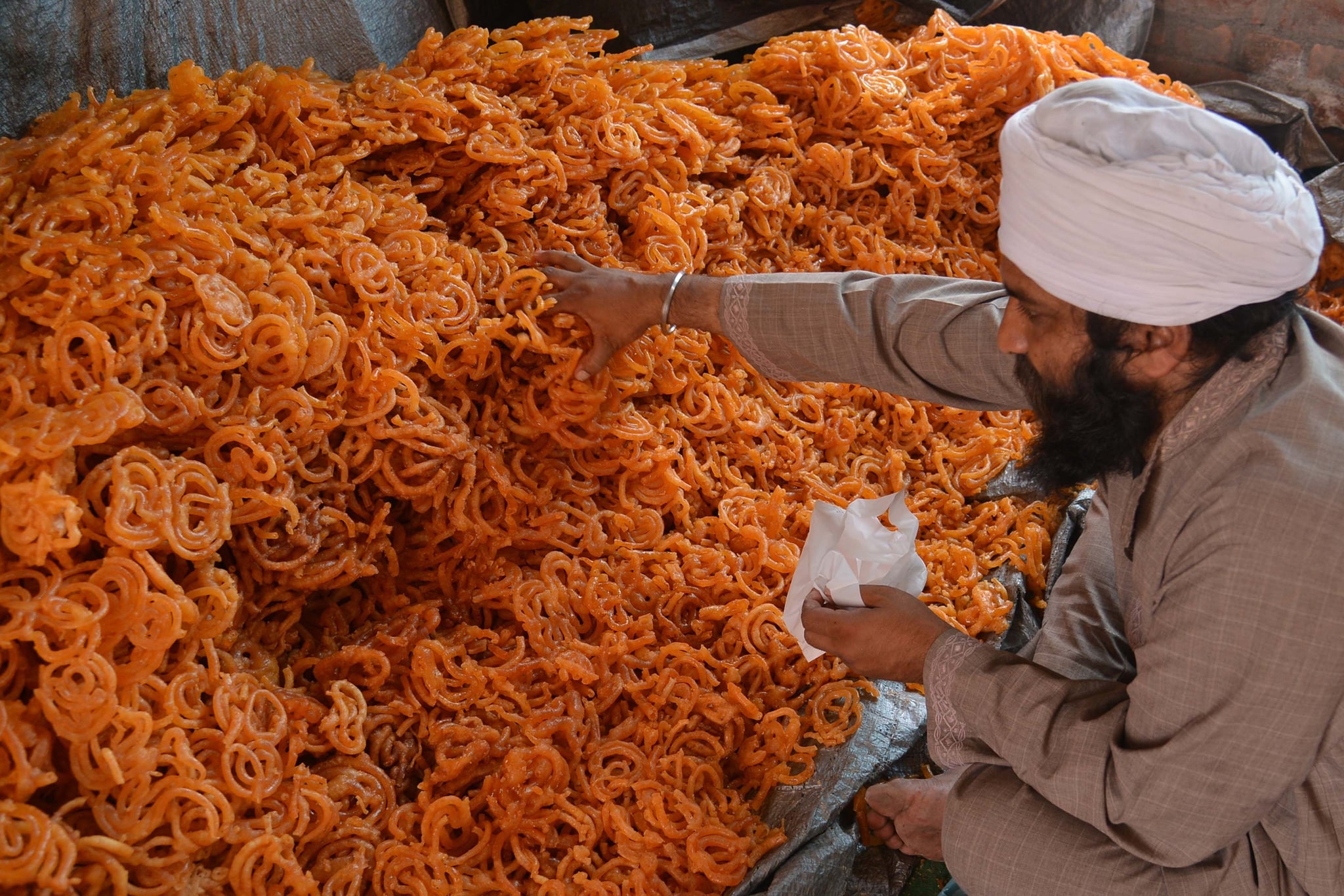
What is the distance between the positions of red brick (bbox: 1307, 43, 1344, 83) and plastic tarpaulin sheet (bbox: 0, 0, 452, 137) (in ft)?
12.3

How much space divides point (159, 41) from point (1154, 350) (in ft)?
8.38

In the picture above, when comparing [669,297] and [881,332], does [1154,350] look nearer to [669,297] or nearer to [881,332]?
[881,332]

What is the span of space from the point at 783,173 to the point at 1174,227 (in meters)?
1.76

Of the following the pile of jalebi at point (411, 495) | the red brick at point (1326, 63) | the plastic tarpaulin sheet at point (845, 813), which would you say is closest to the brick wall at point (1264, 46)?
the red brick at point (1326, 63)

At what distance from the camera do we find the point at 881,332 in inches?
96.3

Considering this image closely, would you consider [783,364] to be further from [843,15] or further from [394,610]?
[843,15]

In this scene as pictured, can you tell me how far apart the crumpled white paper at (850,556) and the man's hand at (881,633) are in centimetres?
5

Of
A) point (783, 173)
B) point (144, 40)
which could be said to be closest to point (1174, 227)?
point (783, 173)

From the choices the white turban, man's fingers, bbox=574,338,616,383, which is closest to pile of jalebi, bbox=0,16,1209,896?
man's fingers, bbox=574,338,616,383

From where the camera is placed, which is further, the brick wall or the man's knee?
the brick wall

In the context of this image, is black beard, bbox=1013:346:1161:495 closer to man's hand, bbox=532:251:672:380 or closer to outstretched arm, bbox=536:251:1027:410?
outstretched arm, bbox=536:251:1027:410

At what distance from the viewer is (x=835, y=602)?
87.0 inches

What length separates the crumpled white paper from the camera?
7.26ft

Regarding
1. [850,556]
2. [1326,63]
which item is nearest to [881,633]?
[850,556]
